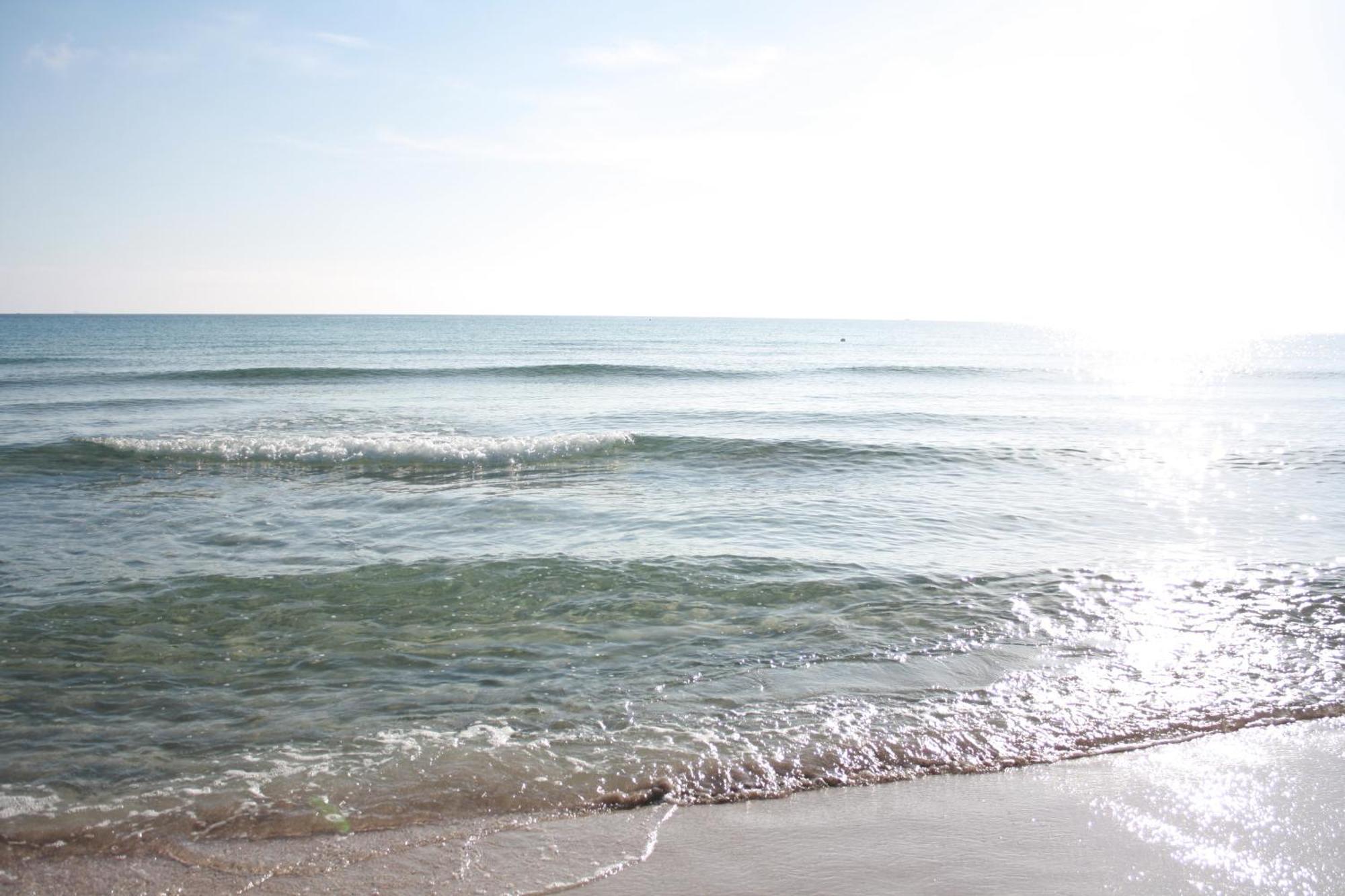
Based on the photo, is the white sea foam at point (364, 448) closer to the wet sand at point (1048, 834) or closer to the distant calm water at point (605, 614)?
the distant calm water at point (605, 614)

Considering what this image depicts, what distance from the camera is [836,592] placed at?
24.8ft

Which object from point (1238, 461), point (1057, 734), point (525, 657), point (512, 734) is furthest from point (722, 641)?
point (1238, 461)

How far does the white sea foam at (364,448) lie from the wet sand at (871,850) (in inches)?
476

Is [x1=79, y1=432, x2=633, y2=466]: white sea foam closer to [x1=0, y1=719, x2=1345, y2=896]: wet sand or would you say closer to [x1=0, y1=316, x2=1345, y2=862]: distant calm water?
[x1=0, y1=316, x2=1345, y2=862]: distant calm water

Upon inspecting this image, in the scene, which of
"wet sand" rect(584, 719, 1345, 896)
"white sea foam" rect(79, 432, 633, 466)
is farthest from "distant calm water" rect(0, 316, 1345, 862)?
"wet sand" rect(584, 719, 1345, 896)

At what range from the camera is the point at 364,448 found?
631 inches

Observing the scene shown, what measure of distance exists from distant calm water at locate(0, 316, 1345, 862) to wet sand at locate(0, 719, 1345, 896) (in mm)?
202

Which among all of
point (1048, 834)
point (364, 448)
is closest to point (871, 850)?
point (1048, 834)

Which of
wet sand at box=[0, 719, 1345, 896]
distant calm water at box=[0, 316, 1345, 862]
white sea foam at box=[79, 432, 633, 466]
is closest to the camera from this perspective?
wet sand at box=[0, 719, 1345, 896]

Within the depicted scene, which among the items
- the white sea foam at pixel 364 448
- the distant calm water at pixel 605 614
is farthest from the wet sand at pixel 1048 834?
the white sea foam at pixel 364 448

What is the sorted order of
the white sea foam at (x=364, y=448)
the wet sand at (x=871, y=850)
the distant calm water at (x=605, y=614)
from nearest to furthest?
the wet sand at (x=871, y=850) < the distant calm water at (x=605, y=614) < the white sea foam at (x=364, y=448)

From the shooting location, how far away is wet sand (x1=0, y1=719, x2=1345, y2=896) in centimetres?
348

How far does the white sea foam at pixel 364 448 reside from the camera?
1568 cm

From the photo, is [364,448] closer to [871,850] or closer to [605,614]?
[605,614]
